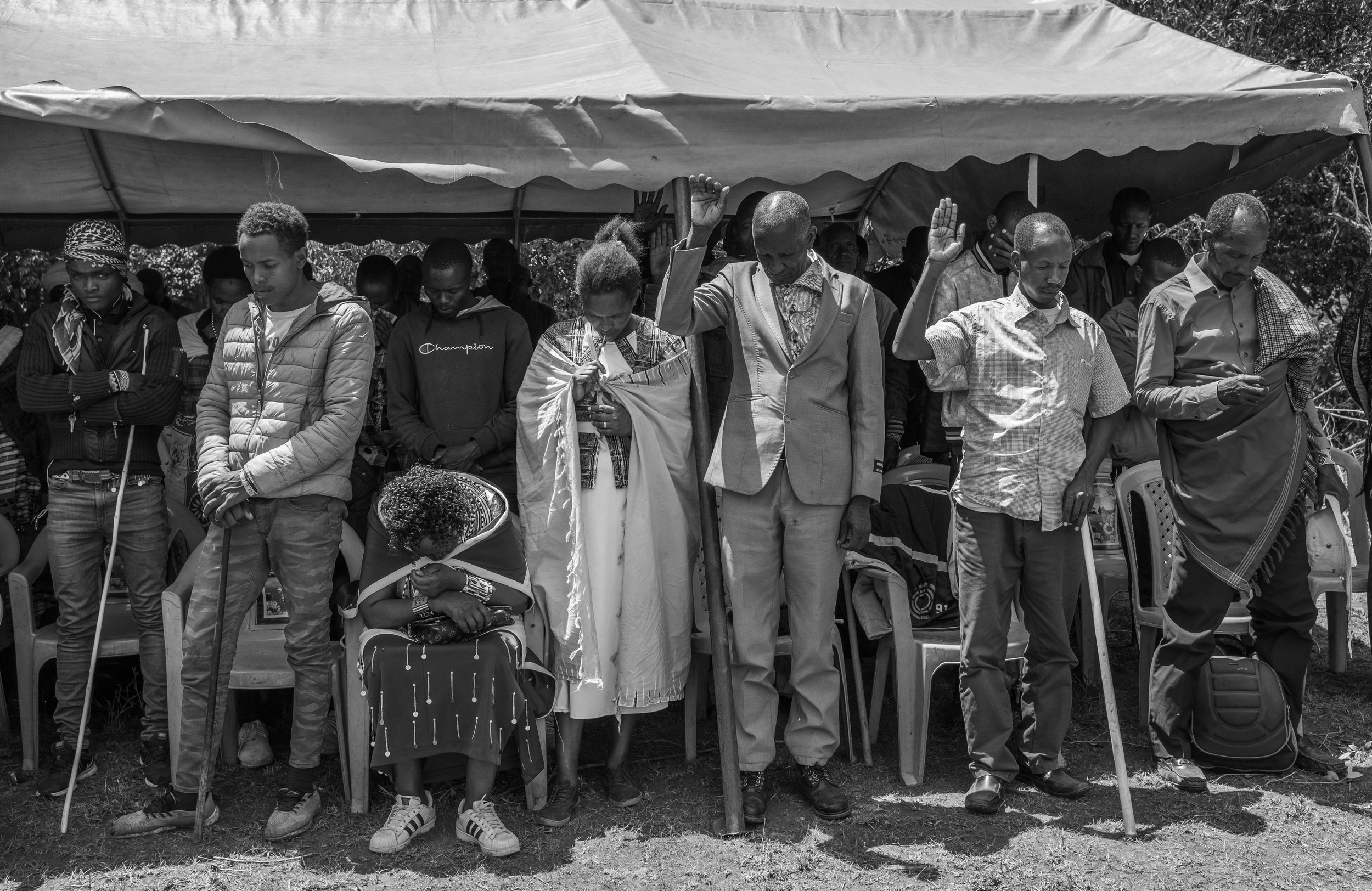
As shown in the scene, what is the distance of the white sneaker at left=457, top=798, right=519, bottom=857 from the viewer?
395 centimetres

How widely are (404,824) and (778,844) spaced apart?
4.09 feet

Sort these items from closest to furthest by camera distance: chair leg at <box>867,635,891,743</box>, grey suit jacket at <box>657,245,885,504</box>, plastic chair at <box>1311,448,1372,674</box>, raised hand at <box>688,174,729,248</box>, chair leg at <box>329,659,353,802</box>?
raised hand at <box>688,174,729,248</box>
grey suit jacket at <box>657,245,885,504</box>
chair leg at <box>329,659,353,802</box>
chair leg at <box>867,635,891,743</box>
plastic chair at <box>1311,448,1372,674</box>

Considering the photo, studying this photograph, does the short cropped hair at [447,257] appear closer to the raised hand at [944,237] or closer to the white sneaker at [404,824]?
the raised hand at [944,237]

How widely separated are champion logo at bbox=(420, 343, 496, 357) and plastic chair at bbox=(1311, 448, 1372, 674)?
3.80 meters

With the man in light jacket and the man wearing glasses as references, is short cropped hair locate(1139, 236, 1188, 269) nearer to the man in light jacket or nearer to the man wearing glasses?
the man wearing glasses

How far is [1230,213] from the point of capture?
432cm

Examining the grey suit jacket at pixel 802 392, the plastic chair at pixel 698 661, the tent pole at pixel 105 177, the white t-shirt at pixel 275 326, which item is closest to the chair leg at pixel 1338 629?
the plastic chair at pixel 698 661

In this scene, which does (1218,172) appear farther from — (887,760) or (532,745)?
(532,745)

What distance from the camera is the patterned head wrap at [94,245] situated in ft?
14.4

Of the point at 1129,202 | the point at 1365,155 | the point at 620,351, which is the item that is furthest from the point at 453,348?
the point at 1365,155

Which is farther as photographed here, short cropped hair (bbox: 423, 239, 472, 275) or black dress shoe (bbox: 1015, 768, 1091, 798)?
short cropped hair (bbox: 423, 239, 472, 275)

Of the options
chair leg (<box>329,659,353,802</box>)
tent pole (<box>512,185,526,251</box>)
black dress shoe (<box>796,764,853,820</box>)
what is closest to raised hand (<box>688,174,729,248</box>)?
black dress shoe (<box>796,764,853,820</box>)

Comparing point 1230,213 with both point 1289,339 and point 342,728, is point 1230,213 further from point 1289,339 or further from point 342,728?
point 342,728

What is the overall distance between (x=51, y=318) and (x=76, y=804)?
1780 millimetres
